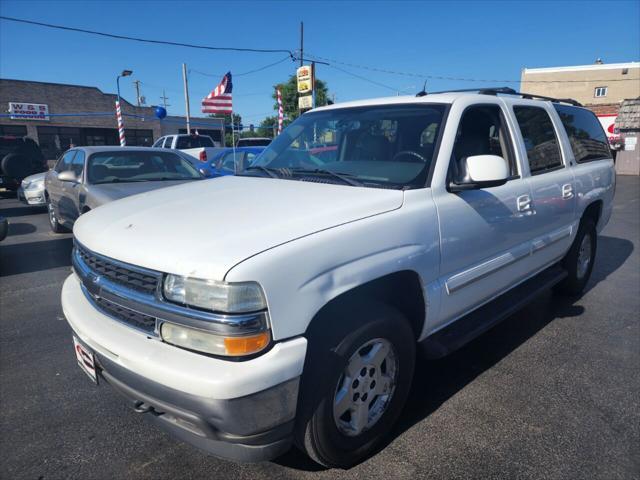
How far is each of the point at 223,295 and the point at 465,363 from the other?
7.78ft

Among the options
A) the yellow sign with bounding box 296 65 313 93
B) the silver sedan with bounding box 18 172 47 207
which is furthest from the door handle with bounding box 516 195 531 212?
the yellow sign with bounding box 296 65 313 93

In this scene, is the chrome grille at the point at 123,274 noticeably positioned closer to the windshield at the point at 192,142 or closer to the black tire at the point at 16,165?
the black tire at the point at 16,165

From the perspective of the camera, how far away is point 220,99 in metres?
15.4

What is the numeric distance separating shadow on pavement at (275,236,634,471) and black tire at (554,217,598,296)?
0.16m

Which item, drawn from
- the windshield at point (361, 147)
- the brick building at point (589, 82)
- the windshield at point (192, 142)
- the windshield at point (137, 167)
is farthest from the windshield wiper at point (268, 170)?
the brick building at point (589, 82)

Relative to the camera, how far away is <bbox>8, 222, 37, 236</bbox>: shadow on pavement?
8.74m

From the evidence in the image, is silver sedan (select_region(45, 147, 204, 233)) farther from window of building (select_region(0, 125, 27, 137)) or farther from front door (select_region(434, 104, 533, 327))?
window of building (select_region(0, 125, 27, 137))

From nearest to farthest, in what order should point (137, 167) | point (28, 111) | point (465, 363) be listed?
point (465, 363) < point (137, 167) < point (28, 111)

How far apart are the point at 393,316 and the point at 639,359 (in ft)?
8.10

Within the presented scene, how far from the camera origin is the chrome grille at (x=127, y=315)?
1.85 metres

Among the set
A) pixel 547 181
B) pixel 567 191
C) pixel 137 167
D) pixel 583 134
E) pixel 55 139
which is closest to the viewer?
pixel 547 181

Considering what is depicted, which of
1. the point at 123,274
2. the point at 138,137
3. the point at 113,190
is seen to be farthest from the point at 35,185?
the point at 138,137

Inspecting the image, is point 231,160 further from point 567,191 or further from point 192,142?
point 567,191

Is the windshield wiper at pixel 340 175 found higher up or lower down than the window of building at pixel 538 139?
lower down
